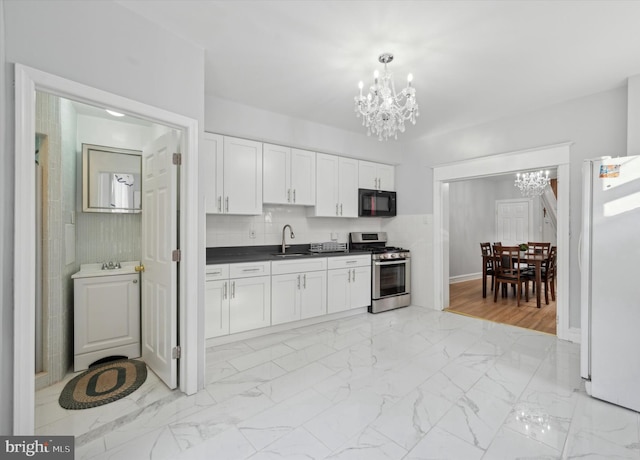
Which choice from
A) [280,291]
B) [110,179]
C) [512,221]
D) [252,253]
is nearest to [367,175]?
[252,253]

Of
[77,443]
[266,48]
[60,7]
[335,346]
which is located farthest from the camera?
[335,346]

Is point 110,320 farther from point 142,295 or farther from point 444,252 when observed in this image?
point 444,252

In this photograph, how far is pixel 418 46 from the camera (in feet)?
7.30

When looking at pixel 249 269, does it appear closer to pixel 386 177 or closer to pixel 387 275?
pixel 387 275

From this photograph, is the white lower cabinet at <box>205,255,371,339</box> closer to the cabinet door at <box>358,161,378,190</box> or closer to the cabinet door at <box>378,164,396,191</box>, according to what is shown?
the cabinet door at <box>358,161,378,190</box>

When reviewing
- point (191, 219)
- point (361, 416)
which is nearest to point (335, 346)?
point (361, 416)

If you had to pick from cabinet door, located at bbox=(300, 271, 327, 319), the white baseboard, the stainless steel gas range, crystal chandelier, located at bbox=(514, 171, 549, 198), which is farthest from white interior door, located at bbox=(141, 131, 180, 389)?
crystal chandelier, located at bbox=(514, 171, 549, 198)

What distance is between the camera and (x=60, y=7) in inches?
61.2

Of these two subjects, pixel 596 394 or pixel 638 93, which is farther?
pixel 638 93

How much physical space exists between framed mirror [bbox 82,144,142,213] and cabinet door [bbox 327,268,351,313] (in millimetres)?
2417

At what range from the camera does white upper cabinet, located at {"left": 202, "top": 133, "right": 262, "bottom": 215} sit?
3213mm

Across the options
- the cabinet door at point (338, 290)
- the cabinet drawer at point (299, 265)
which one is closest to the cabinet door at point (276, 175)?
the cabinet drawer at point (299, 265)

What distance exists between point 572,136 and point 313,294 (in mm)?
3451

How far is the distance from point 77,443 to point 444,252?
4.47 m
